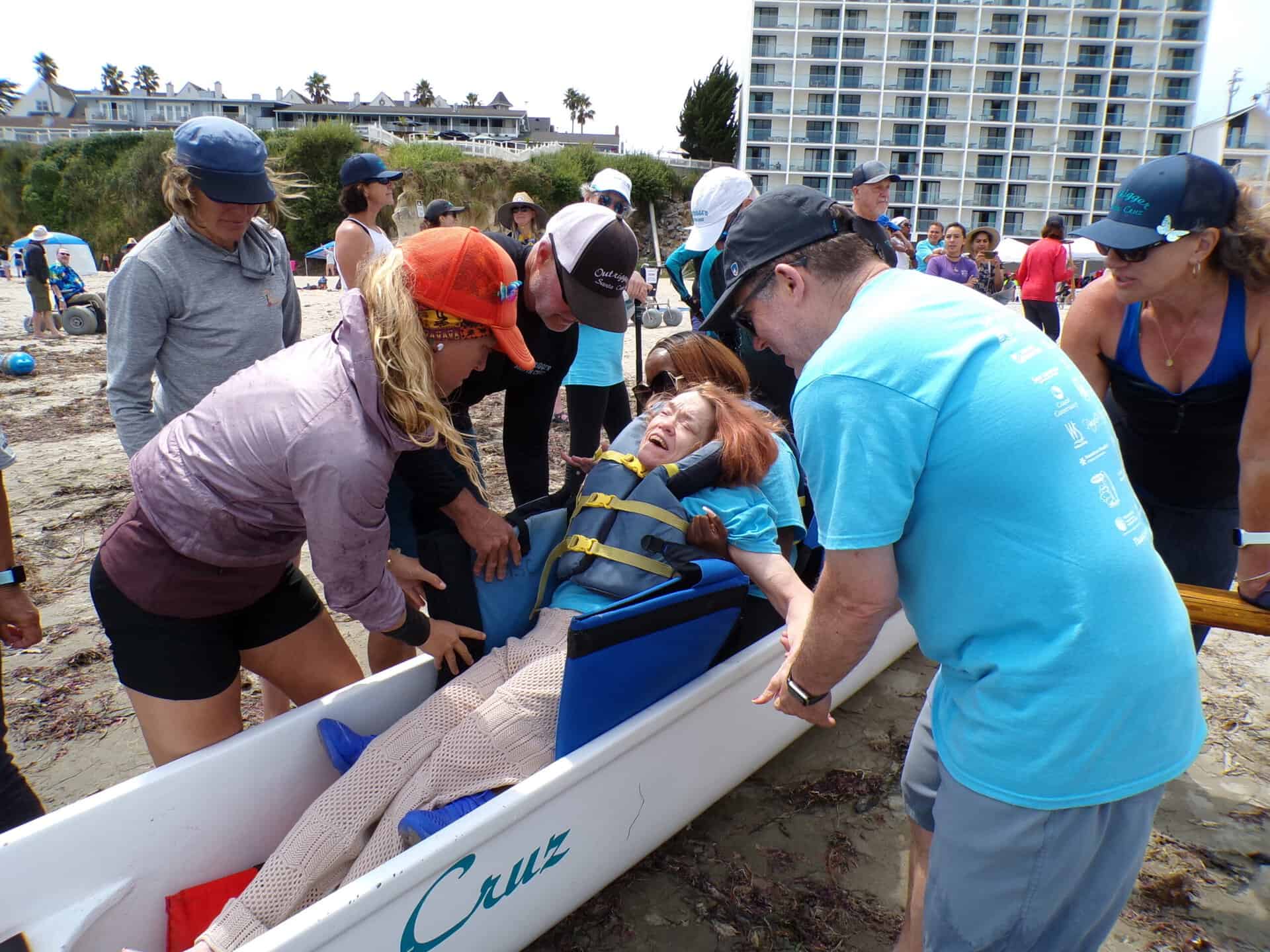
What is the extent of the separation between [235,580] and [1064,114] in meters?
65.4

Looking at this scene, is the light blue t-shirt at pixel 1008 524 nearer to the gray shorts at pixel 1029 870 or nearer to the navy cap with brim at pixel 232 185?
the gray shorts at pixel 1029 870

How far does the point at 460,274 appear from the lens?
1.49 meters

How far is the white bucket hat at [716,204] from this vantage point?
3.72 m

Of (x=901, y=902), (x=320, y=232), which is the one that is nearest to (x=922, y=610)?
(x=901, y=902)

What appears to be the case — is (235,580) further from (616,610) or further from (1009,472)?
Answer: (1009,472)

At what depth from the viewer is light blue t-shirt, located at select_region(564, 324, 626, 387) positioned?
3873 mm

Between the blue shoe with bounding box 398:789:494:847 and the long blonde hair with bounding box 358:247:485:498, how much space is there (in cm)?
78

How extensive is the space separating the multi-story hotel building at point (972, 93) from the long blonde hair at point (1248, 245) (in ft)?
184

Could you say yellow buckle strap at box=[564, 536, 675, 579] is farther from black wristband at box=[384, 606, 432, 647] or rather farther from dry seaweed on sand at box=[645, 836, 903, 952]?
dry seaweed on sand at box=[645, 836, 903, 952]

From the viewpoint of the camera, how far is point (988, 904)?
1203 millimetres

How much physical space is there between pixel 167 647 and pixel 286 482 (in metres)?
0.54

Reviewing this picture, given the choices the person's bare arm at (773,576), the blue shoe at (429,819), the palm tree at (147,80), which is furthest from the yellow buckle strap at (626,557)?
the palm tree at (147,80)

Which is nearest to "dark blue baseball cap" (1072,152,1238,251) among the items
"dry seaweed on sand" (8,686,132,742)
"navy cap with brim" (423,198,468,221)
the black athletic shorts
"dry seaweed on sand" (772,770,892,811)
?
"dry seaweed on sand" (772,770,892,811)

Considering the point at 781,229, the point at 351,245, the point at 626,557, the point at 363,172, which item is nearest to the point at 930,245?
the point at 363,172
